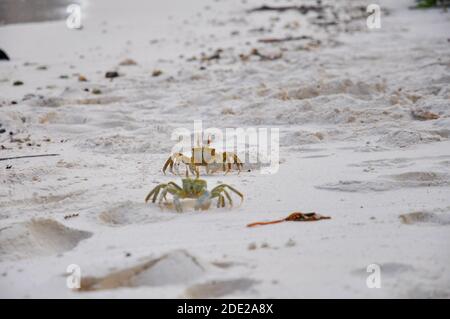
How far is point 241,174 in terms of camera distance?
4.30 m

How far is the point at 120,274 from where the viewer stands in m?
2.67

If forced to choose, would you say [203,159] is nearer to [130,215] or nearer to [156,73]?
[130,215]

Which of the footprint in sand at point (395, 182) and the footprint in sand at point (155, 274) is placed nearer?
the footprint in sand at point (155, 274)

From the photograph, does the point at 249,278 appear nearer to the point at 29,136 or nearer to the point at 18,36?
the point at 29,136

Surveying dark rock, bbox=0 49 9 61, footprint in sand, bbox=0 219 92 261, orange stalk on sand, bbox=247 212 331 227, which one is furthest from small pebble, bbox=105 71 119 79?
orange stalk on sand, bbox=247 212 331 227

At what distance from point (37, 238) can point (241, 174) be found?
1636 millimetres

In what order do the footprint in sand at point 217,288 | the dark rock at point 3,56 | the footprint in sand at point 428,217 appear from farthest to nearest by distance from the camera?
the dark rock at point 3,56
the footprint in sand at point 428,217
the footprint in sand at point 217,288

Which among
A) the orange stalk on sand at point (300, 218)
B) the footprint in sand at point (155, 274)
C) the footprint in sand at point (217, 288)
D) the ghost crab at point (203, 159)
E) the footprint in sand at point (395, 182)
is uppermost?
the ghost crab at point (203, 159)

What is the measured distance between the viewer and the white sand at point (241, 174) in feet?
8.67

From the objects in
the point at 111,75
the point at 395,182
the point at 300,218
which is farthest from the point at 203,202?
the point at 111,75

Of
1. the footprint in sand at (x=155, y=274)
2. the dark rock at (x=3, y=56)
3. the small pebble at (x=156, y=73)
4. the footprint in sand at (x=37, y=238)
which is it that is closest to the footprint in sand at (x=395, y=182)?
the footprint in sand at (x=155, y=274)

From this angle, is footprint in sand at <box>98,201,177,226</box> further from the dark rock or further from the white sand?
the dark rock

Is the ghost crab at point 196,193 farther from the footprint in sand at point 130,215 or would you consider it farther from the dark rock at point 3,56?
the dark rock at point 3,56

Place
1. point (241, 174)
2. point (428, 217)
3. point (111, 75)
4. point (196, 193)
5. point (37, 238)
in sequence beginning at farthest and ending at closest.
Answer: point (111, 75)
point (241, 174)
point (196, 193)
point (428, 217)
point (37, 238)
